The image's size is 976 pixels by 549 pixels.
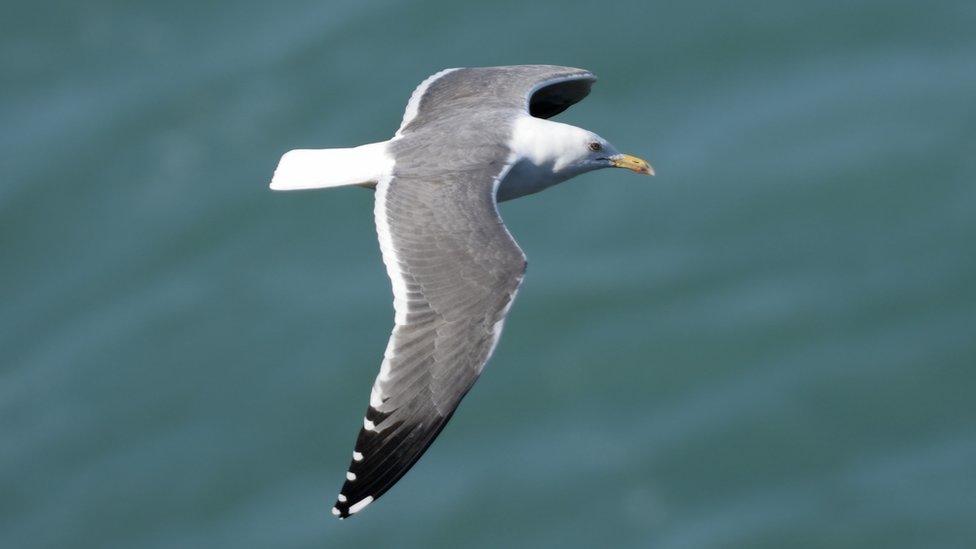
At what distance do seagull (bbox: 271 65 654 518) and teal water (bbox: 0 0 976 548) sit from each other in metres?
5.15

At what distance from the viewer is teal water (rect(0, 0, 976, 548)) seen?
13.7m

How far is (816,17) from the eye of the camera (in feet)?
52.3

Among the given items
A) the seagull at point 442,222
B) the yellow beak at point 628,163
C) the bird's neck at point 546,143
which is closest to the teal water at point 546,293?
the yellow beak at point 628,163

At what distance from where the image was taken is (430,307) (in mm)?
7250

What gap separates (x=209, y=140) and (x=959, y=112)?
6772 millimetres

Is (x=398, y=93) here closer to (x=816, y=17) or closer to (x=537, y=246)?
(x=537, y=246)

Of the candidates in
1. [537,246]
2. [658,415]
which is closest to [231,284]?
[537,246]

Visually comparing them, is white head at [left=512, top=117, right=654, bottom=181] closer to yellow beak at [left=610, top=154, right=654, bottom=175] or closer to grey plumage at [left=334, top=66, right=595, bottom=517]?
yellow beak at [left=610, top=154, right=654, bottom=175]

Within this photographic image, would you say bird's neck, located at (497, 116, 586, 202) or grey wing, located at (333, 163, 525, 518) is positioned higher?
bird's neck, located at (497, 116, 586, 202)

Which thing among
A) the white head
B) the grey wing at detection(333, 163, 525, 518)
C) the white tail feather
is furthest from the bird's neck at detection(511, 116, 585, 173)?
the white tail feather

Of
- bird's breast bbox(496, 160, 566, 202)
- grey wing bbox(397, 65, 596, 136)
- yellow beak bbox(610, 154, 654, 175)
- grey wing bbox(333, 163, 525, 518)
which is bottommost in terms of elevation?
grey wing bbox(333, 163, 525, 518)

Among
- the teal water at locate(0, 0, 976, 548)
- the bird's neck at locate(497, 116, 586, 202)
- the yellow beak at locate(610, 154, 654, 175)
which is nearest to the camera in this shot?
the bird's neck at locate(497, 116, 586, 202)

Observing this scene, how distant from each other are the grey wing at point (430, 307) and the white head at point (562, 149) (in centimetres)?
48

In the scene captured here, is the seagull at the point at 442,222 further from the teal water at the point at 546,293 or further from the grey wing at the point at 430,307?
the teal water at the point at 546,293
